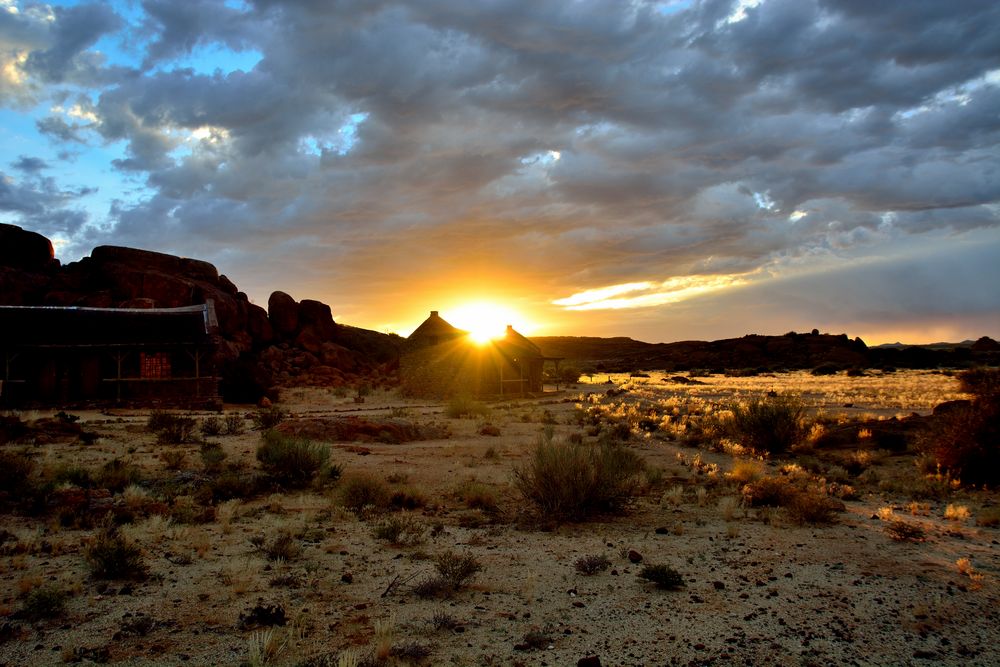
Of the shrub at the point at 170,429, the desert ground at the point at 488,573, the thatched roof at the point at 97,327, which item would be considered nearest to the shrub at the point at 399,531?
the desert ground at the point at 488,573

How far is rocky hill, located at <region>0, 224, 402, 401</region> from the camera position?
40.2 metres

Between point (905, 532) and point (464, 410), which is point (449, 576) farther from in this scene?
point (464, 410)

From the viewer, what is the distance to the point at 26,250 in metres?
A: 42.7

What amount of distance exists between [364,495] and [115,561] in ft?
12.3

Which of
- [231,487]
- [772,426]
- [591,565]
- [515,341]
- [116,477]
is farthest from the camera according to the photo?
[515,341]

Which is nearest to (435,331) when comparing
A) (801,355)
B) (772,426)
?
(772,426)

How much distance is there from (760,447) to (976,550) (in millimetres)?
7782

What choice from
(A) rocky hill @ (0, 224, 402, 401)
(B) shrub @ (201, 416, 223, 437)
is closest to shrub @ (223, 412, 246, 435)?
(B) shrub @ (201, 416, 223, 437)

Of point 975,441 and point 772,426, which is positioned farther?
point 772,426

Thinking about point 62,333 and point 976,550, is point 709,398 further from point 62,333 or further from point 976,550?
point 62,333

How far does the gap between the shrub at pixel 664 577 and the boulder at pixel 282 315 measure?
4965cm

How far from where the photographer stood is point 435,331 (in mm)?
37969

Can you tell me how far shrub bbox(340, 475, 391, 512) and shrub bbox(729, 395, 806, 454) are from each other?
913 centimetres

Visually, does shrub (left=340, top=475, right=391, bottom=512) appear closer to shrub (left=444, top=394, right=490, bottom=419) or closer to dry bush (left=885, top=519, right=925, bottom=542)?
dry bush (left=885, top=519, right=925, bottom=542)
